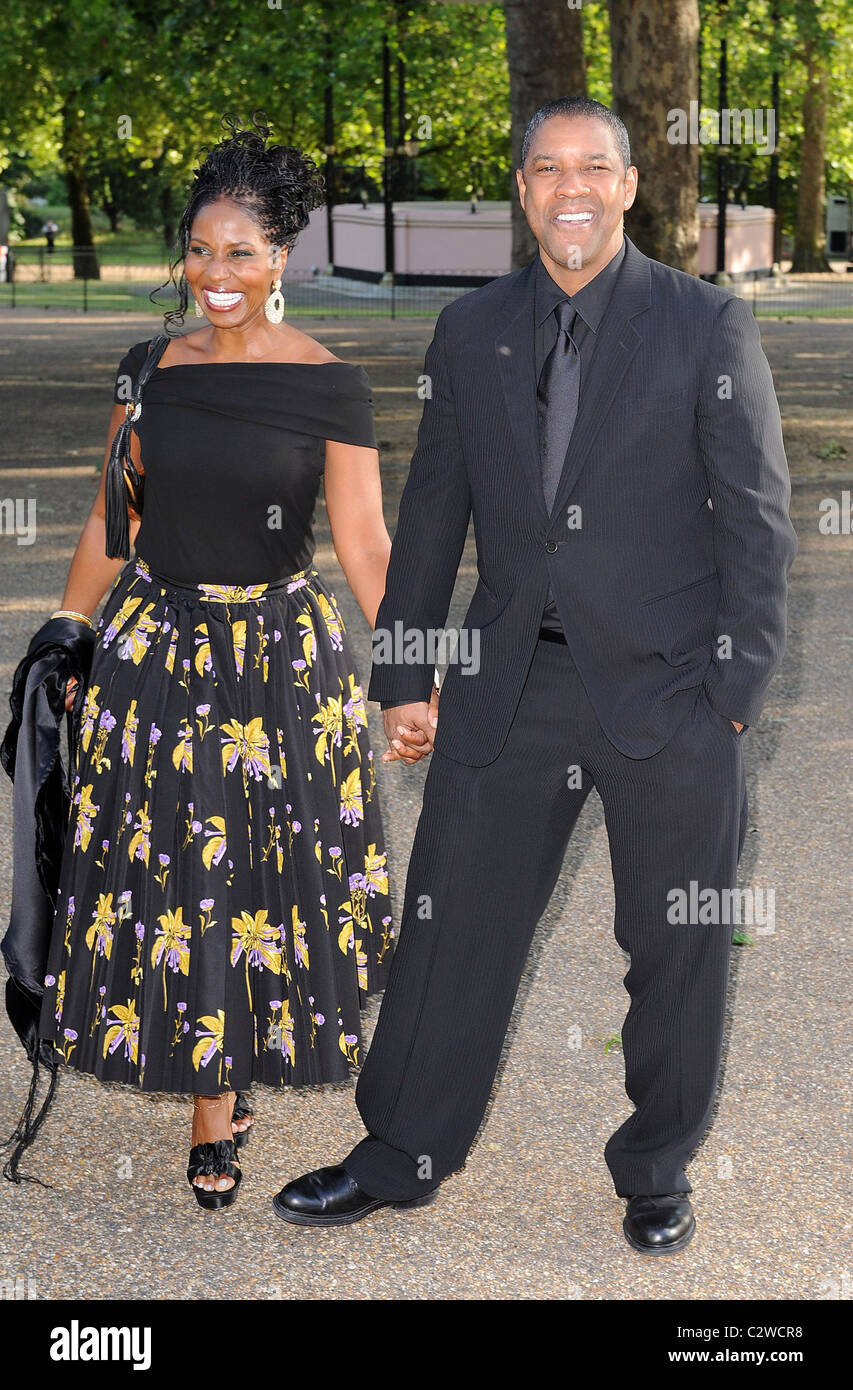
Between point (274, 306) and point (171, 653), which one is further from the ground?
point (274, 306)

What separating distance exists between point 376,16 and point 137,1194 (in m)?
20.9

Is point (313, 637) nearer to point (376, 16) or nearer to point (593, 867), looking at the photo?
Answer: point (593, 867)

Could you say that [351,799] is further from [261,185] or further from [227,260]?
[261,185]

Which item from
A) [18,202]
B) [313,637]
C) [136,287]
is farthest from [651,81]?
[18,202]

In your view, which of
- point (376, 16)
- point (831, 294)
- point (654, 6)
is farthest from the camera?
point (831, 294)

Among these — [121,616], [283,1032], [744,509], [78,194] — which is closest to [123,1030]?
[283,1032]

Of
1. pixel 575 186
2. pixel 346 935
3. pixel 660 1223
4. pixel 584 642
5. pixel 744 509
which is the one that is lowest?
pixel 660 1223

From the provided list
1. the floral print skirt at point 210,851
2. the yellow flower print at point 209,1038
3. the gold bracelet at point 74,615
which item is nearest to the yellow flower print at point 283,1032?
the floral print skirt at point 210,851

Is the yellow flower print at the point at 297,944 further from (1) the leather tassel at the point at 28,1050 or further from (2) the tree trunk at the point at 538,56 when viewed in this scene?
(2) the tree trunk at the point at 538,56

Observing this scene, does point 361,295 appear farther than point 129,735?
Yes

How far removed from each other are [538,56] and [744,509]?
49.8 feet

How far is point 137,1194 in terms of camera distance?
400cm

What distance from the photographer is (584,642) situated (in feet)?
11.2

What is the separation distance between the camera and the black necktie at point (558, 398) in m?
3.44
